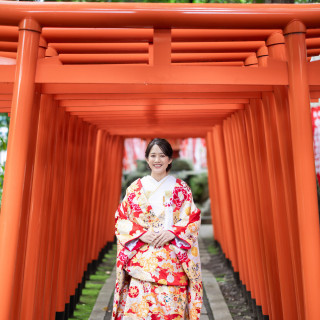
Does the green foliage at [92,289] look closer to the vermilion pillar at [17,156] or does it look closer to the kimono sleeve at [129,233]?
the kimono sleeve at [129,233]

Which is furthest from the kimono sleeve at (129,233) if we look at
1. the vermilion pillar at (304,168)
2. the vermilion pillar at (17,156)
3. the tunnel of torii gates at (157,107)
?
the vermilion pillar at (304,168)

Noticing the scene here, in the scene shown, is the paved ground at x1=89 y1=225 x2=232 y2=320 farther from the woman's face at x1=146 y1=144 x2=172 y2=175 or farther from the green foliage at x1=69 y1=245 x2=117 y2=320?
the woman's face at x1=146 y1=144 x2=172 y2=175

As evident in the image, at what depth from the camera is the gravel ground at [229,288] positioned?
14.5 ft

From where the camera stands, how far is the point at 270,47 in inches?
111

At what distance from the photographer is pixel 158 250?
2.85 m

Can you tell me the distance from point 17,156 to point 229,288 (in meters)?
4.42

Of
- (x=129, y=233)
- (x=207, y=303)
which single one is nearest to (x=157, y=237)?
(x=129, y=233)

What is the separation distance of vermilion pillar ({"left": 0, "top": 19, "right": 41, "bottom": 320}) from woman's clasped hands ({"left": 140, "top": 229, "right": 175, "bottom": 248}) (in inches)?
40.1

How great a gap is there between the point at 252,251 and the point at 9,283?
2793 millimetres

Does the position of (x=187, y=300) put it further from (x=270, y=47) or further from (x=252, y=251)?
(x=270, y=47)

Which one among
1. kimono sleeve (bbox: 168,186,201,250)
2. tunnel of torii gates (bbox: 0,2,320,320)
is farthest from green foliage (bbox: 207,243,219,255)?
kimono sleeve (bbox: 168,186,201,250)

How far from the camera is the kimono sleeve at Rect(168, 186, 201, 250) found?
284 cm

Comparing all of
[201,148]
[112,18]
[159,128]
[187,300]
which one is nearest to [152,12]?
[112,18]

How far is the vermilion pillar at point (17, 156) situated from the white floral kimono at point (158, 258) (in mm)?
943
